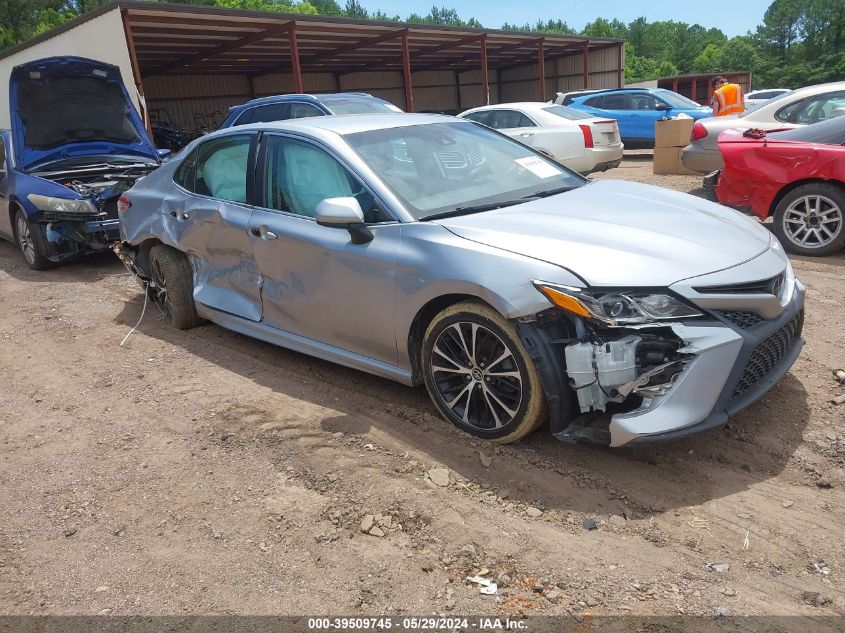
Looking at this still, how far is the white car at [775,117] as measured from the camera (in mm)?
8133

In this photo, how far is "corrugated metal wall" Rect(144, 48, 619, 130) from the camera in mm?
26016

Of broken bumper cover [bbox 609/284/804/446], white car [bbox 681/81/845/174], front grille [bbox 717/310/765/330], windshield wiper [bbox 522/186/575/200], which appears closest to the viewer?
broken bumper cover [bbox 609/284/804/446]

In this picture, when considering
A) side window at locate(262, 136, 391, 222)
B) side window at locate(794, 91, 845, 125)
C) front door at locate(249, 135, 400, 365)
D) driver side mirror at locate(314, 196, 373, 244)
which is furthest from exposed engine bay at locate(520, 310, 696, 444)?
side window at locate(794, 91, 845, 125)

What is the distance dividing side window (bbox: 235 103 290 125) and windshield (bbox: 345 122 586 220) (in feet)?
21.2

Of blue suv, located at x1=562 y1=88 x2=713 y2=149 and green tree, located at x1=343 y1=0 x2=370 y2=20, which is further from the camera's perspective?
green tree, located at x1=343 y1=0 x2=370 y2=20

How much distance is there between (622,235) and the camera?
3.23 meters

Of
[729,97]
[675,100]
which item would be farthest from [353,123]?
[675,100]

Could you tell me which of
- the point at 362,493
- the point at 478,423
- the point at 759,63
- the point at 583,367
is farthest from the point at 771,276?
the point at 759,63

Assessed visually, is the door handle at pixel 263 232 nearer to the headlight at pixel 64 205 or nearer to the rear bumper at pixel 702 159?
the headlight at pixel 64 205

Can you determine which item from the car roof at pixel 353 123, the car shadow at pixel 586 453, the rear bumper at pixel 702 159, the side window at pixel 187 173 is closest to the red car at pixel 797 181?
the rear bumper at pixel 702 159

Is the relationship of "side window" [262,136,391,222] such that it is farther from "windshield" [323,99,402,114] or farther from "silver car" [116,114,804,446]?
"windshield" [323,99,402,114]

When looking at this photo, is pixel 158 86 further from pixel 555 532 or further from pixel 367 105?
pixel 555 532

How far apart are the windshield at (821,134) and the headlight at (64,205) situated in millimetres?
7409

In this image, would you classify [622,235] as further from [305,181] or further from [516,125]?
[516,125]
